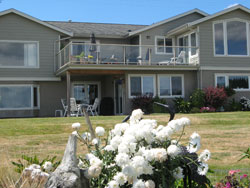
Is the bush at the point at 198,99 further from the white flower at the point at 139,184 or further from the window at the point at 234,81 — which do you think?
the white flower at the point at 139,184

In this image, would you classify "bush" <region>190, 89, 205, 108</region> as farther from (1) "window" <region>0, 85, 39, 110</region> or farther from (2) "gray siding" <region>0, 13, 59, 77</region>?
(1) "window" <region>0, 85, 39, 110</region>

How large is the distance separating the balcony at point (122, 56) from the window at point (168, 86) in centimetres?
100

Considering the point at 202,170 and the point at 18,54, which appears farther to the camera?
the point at 18,54

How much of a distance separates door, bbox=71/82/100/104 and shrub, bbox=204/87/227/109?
730 centimetres

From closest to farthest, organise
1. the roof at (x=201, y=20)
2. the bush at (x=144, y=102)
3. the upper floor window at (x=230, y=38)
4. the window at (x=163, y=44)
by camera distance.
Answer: the bush at (x=144, y=102)
the roof at (x=201, y=20)
the upper floor window at (x=230, y=38)
the window at (x=163, y=44)

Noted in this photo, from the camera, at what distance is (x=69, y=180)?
2.76 metres

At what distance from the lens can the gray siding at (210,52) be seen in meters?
21.5

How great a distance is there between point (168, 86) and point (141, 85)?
5.95 ft

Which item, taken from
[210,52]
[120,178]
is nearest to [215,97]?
[210,52]

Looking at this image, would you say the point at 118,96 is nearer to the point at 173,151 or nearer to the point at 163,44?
the point at 163,44

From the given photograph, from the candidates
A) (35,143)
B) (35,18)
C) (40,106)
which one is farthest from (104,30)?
(35,143)

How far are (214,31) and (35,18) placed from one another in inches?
437

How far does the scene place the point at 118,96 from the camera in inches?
870

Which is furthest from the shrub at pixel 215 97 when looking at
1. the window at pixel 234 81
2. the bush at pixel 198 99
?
the window at pixel 234 81
